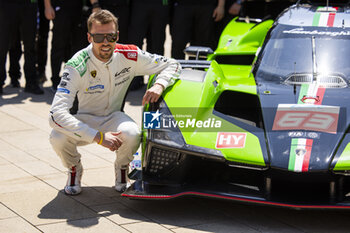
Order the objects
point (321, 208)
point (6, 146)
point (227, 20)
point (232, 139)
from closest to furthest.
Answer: point (321, 208), point (232, 139), point (6, 146), point (227, 20)

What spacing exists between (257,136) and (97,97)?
135cm

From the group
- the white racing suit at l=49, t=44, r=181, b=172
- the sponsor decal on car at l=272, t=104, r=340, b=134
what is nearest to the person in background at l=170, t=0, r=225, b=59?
the white racing suit at l=49, t=44, r=181, b=172

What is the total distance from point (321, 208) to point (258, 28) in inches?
141

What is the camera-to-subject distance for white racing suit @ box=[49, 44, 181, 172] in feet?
15.9

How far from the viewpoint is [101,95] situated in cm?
527

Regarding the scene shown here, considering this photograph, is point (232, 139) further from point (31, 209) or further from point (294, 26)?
point (294, 26)

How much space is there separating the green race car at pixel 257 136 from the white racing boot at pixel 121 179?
13.0 inches

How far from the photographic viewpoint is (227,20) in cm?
1011

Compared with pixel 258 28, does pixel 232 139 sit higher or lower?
lower

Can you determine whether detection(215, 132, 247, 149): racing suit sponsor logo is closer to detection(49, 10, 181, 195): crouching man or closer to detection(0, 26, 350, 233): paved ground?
detection(0, 26, 350, 233): paved ground

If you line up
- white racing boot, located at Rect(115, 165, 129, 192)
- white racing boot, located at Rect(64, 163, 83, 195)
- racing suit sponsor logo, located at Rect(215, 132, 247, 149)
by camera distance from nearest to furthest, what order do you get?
racing suit sponsor logo, located at Rect(215, 132, 247, 149) → white racing boot, located at Rect(64, 163, 83, 195) → white racing boot, located at Rect(115, 165, 129, 192)

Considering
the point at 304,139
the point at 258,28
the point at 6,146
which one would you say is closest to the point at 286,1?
the point at 258,28

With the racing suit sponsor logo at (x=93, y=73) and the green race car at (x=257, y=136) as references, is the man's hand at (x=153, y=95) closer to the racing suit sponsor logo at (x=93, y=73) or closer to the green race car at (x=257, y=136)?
the green race car at (x=257, y=136)

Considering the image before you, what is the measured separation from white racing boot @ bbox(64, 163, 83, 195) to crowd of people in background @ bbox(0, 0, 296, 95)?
4.18 meters
